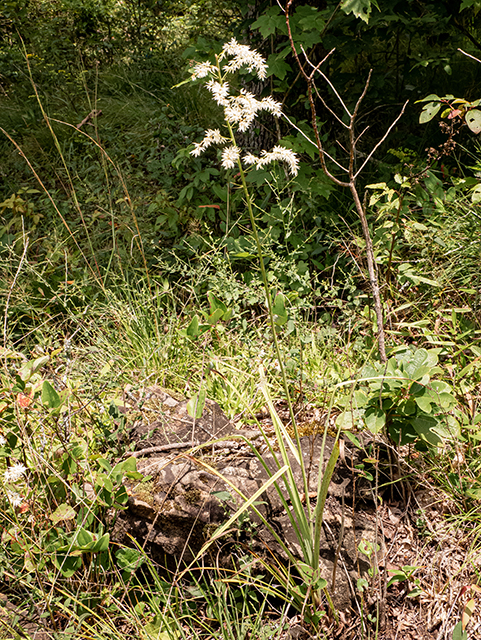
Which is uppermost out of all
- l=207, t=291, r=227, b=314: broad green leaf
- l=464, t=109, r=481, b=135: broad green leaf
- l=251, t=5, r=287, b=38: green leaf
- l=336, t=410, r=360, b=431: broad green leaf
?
l=251, t=5, r=287, b=38: green leaf

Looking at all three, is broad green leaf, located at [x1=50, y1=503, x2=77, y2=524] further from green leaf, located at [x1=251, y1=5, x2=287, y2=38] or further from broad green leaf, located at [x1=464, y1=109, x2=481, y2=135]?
green leaf, located at [x1=251, y1=5, x2=287, y2=38]

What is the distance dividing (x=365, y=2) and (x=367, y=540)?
2482mm

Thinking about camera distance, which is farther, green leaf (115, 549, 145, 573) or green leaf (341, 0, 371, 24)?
green leaf (341, 0, 371, 24)

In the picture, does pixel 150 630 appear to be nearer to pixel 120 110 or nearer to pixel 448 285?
pixel 448 285

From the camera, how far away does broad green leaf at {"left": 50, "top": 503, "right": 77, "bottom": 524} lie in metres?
1.48

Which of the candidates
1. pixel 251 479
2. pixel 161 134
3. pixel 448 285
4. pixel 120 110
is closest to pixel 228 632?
pixel 251 479

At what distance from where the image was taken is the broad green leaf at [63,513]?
4.86 feet

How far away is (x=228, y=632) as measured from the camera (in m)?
1.44

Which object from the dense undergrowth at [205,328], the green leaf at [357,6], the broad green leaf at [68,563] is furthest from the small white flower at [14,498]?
the green leaf at [357,6]

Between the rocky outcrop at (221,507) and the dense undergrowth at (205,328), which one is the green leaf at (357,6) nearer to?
the dense undergrowth at (205,328)

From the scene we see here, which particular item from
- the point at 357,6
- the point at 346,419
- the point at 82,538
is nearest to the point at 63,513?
the point at 82,538

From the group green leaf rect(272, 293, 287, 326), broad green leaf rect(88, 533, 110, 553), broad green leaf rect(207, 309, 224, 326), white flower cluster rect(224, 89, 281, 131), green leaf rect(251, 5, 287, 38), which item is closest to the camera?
white flower cluster rect(224, 89, 281, 131)

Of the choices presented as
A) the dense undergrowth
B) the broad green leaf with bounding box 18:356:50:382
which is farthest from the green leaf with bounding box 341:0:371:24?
the broad green leaf with bounding box 18:356:50:382

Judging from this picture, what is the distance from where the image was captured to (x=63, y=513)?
1.50 metres
